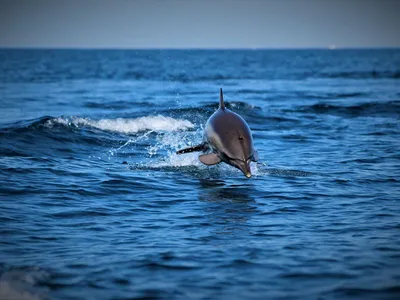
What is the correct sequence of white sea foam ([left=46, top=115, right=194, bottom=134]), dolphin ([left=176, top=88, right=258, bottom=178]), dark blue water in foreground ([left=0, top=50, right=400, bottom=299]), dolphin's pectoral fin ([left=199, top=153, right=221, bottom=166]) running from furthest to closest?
white sea foam ([left=46, top=115, right=194, bottom=134]) → dolphin's pectoral fin ([left=199, top=153, right=221, bottom=166]) → dolphin ([left=176, top=88, right=258, bottom=178]) → dark blue water in foreground ([left=0, top=50, right=400, bottom=299])

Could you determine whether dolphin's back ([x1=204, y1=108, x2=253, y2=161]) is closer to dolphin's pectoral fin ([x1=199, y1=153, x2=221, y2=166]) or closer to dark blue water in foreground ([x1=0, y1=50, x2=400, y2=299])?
dolphin's pectoral fin ([x1=199, y1=153, x2=221, y2=166])

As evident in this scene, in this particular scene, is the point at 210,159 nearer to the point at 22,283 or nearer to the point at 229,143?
the point at 229,143

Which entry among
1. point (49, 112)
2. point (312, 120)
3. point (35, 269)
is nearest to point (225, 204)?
point (35, 269)

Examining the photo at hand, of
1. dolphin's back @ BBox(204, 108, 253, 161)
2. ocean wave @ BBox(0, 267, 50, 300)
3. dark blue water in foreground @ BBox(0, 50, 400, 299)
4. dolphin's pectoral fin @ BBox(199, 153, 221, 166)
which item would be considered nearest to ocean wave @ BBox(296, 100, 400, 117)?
dark blue water in foreground @ BBox(0, 50, 400, 299)

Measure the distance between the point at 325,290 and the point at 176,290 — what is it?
1.83m

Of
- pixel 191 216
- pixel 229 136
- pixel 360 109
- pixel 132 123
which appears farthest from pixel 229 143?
pixel 360 109

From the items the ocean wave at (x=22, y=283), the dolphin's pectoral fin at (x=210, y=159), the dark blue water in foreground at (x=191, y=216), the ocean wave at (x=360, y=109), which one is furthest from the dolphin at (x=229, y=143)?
the ocean wave at (x=360, y=109)

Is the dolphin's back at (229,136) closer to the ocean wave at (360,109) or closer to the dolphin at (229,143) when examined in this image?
the dolphin at (229,143)

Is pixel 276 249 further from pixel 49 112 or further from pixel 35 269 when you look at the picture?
pixel 49 112

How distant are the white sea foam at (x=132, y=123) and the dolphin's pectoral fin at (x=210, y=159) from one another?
11133 millimetres

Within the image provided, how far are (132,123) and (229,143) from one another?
13.8 metres

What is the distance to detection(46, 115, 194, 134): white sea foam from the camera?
81.5 ft

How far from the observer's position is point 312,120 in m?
28.7

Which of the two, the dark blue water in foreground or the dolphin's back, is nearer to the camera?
the dark blue water in foreground
